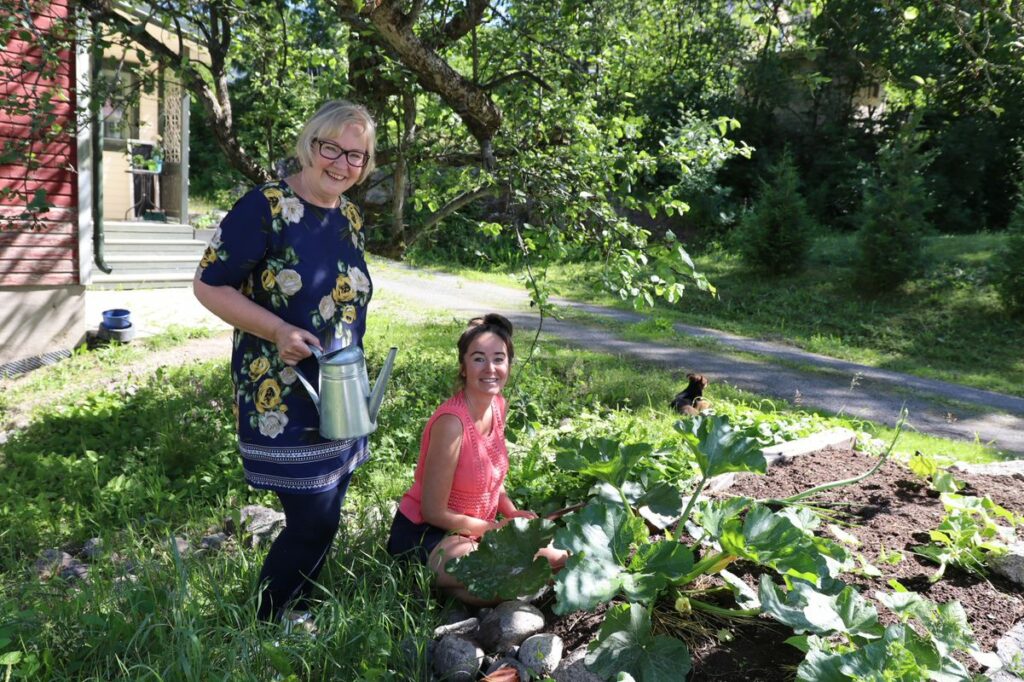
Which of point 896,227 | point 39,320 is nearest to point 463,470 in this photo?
point 39,320

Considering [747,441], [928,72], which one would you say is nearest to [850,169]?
[928,72]

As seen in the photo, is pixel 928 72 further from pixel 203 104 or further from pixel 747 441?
pixel 747 441

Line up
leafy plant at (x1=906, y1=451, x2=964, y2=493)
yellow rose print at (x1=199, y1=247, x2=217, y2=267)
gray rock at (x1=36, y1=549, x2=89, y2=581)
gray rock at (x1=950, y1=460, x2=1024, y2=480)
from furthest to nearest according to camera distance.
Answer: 1. gray rock at (x1=950, y1=460, x2=1024, y2=480)
2. gray rock at (x1=36, y1=549, x2=89, y2=581)
3. leafy plant at (x1=906, y1=451, x2=964, y2=493)
4. yellow rose print at (x1=199, y1=247, x2=217, y2=267)

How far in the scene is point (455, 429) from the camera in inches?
100.0

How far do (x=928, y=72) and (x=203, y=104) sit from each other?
16.2m

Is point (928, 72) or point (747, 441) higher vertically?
point (928, 72)

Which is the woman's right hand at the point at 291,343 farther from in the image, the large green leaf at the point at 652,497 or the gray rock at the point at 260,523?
the gray rock at the point at 260,523

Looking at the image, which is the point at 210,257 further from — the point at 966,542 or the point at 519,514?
the point at 966,542

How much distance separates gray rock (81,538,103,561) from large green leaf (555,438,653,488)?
7.13 feet

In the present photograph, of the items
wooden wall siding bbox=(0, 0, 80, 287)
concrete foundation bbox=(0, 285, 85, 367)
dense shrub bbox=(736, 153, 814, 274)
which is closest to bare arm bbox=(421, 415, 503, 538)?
wooden wall siding bbox=(0, 0, 80, 287)

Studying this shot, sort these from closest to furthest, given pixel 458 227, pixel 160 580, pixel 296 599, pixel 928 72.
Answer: pixel 296 599
pixel 160 580
pixel 928 72
pixel 458 227

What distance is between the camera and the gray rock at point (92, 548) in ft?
10.8

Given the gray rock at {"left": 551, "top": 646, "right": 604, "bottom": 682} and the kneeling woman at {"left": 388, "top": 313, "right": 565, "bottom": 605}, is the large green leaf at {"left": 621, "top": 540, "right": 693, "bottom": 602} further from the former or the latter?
the kneeling woman at {"left": 388, "top": 313, "right": 565, "bottom": 605}

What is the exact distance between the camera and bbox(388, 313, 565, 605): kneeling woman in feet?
8.32
